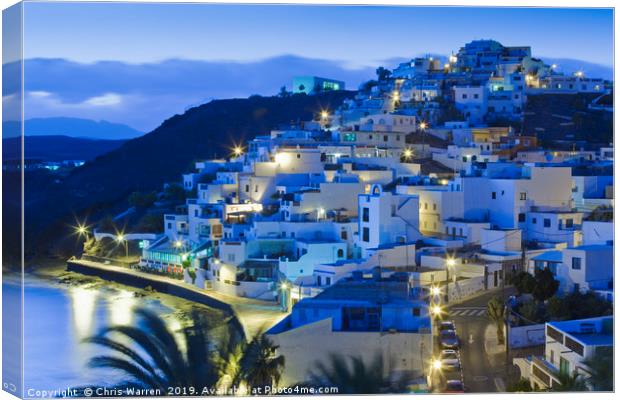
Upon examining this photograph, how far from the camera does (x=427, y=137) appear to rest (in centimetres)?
1836

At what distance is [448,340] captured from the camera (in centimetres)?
827

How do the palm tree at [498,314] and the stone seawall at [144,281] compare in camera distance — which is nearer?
the palm tree at [498,314]

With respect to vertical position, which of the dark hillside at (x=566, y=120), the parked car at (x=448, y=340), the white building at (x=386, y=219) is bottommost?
the parked car at (x=448, y=340)

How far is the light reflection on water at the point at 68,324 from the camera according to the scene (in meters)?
7.44

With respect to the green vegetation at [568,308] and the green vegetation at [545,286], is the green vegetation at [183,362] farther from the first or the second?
the green vegetation at [545,286]

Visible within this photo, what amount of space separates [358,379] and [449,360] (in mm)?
1780

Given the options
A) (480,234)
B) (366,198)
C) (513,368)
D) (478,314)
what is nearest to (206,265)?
(366,198)

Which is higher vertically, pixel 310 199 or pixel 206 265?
pixel 310 199

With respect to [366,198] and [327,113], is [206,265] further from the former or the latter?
[327,113]

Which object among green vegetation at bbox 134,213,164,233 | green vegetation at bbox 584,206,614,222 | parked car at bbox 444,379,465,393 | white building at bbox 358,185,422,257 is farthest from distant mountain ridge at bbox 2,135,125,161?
green vegetation at bbox 584,206,614,222

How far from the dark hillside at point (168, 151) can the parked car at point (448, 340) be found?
11076mm

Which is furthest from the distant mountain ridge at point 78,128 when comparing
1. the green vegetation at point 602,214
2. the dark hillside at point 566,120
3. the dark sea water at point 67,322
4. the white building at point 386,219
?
the dark hillside at point 566,120

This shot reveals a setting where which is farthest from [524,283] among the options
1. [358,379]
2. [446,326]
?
[358,379]

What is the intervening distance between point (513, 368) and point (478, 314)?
1.60m
